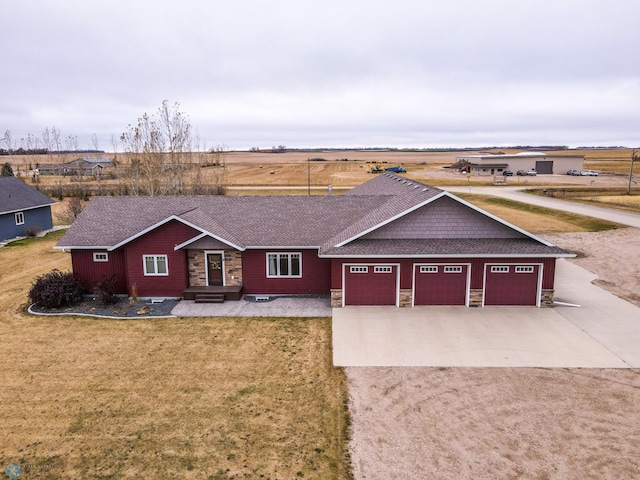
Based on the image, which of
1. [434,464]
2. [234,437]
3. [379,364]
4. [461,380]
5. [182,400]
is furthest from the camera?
[379,364]

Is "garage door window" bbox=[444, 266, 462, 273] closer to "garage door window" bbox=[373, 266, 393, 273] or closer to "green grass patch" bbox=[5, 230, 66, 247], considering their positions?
"garage door window" bbox=[373, 266, 393, 273]

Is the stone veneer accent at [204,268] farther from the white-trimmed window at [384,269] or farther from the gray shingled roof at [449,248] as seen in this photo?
the white-trimmed window at [384,269]

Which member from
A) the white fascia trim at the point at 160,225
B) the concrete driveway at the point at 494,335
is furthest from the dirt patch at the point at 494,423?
the white fascia trim at the point at 160,225

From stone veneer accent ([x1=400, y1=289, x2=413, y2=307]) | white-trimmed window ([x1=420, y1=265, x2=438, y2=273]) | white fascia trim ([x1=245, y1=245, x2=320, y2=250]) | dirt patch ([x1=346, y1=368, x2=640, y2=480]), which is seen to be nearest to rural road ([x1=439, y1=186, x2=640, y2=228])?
white-trimmed window ([x1=420, y1=265, x2=438, y2=273])

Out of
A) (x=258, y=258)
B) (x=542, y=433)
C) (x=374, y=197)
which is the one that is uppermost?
(x=374, y=197)

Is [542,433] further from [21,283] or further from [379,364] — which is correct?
[21,283]

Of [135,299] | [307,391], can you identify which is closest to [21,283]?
[135,299]

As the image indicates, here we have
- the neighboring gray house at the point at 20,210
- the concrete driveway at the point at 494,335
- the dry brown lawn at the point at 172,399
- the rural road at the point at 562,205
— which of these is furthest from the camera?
the rural road at the point at 562,205
